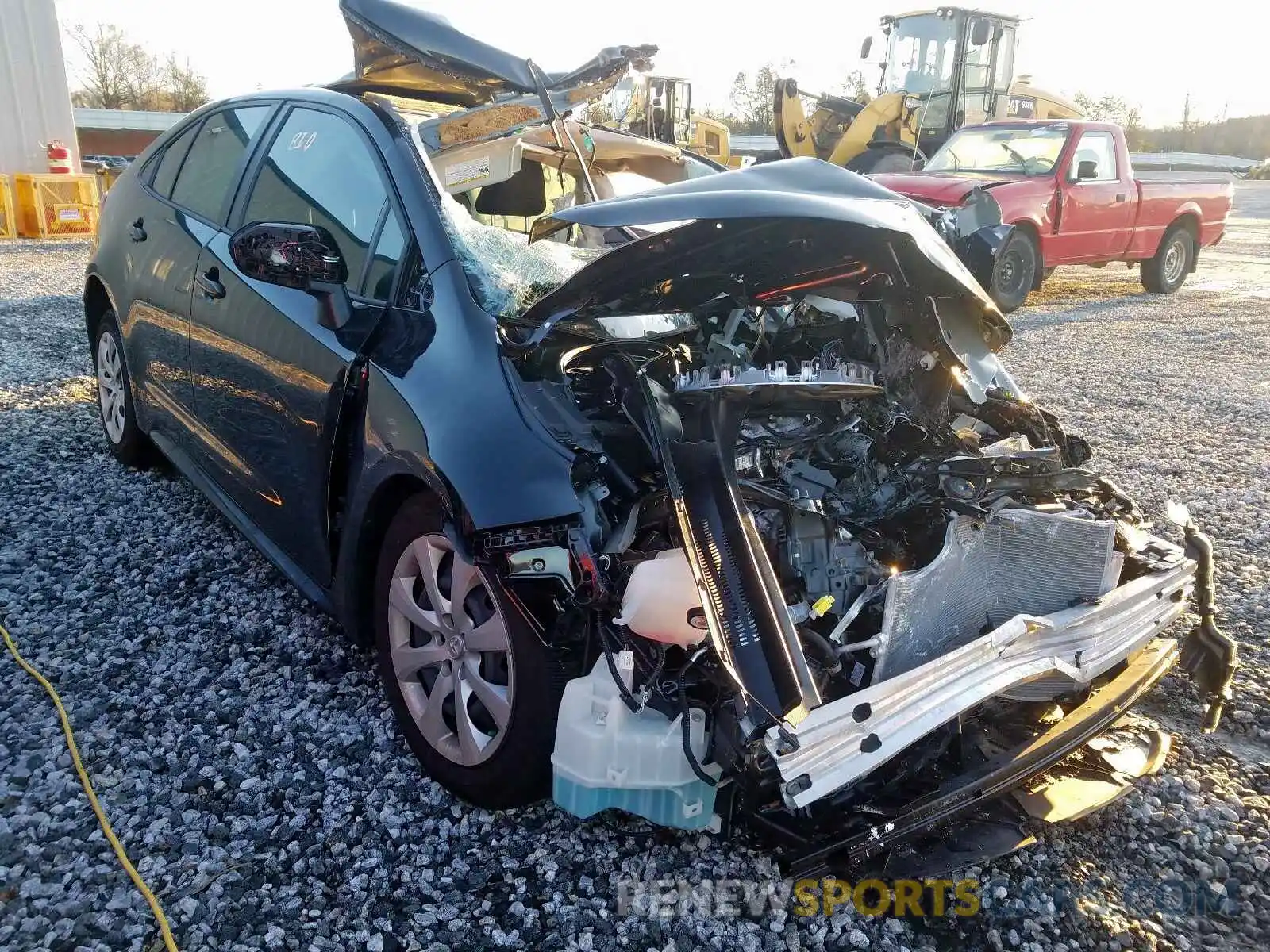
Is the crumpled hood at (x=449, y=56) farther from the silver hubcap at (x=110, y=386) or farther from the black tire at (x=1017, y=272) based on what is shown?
the black tire at (x=1017, y=272)

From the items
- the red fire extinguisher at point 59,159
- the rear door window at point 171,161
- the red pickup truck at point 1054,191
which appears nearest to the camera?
the rear door window at point 171,161

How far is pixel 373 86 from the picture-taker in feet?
11.1

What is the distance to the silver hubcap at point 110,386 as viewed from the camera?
179 inches

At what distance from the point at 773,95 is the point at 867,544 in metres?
13.2

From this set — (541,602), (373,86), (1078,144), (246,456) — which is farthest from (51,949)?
(1078,144)

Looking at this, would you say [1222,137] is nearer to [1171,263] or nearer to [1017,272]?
[1171,263]

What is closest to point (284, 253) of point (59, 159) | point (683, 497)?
point (683, 497)

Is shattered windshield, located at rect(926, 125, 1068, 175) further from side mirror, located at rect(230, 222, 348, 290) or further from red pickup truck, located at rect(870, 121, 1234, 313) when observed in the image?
side mirror, located at rect(230, 222, 348, 290)

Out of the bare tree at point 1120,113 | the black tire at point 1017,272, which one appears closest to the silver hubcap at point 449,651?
the black tire at point 1017,272

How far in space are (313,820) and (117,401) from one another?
3.14 meters

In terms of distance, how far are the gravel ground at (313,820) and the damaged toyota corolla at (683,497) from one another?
0.16 m

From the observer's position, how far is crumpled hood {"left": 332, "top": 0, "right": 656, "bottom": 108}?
292cm

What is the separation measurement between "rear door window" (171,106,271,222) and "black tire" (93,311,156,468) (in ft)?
2.98

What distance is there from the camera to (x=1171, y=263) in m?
12.5
